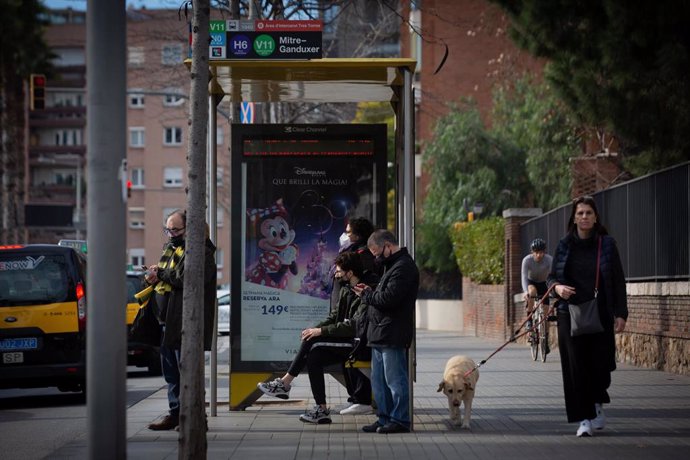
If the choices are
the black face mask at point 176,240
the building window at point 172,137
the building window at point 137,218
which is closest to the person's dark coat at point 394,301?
the black face mask at point 176,240

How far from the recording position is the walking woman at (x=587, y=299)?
35.2 feet

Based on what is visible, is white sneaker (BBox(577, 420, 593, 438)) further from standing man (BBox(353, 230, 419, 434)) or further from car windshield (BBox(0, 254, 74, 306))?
car windshield (BBox(0, 254, 74, 306))

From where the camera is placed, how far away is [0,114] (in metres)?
51.2

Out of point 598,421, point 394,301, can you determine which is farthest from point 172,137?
point 598,421

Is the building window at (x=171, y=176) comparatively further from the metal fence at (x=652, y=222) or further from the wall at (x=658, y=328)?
the wall at (x=658, y=328)

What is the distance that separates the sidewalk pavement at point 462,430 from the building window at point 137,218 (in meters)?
72.0

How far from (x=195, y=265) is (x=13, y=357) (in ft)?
22.9

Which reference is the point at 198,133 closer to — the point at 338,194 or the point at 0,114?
the point at 338,194

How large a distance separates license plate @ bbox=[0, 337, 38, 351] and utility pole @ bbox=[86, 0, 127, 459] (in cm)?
873

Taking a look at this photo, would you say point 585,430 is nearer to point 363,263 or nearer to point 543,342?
point 363,263

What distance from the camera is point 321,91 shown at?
12.9 m

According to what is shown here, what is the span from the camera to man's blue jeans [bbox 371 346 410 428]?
1114 centimetres

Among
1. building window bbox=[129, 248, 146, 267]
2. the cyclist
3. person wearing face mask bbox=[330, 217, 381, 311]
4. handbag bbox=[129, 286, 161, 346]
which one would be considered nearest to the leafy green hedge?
the cyclist

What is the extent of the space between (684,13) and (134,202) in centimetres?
7202
